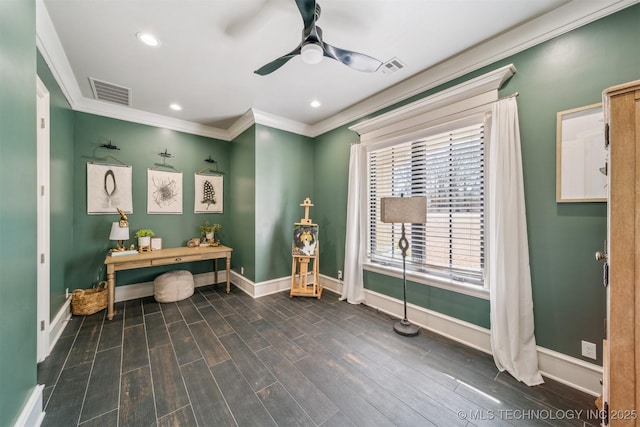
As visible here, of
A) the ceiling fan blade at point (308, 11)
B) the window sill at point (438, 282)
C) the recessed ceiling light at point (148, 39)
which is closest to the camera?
the ceiling fan blade at point (308, 11)

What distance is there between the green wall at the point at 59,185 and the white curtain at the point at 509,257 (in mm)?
4069

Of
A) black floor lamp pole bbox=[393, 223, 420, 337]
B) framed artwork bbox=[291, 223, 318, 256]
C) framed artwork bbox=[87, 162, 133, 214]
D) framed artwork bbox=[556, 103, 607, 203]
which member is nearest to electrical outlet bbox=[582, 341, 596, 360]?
framed artwork bbox=[556, 103, 607, 203]

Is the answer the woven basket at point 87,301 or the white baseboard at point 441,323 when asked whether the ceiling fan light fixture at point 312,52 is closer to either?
the white baseboard at point 441,323

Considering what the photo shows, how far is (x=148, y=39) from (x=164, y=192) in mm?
2360

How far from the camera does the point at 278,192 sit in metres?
3.85

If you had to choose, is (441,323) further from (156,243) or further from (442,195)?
(156,243)

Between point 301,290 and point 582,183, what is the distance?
327 centimetres

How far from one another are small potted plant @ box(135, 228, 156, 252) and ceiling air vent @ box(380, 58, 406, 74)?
3.93m

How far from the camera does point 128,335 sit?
245cm

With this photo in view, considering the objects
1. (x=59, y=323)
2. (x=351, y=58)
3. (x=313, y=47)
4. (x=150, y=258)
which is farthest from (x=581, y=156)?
(x=59, y=323)

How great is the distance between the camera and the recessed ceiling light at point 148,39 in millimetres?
2003

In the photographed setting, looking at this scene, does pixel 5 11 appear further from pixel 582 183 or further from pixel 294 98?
pixel 582 183

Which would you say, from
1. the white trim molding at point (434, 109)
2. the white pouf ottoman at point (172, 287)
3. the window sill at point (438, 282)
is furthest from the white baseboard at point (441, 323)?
the white trim molding at point (434, 109)

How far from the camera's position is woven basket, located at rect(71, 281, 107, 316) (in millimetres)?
2846
